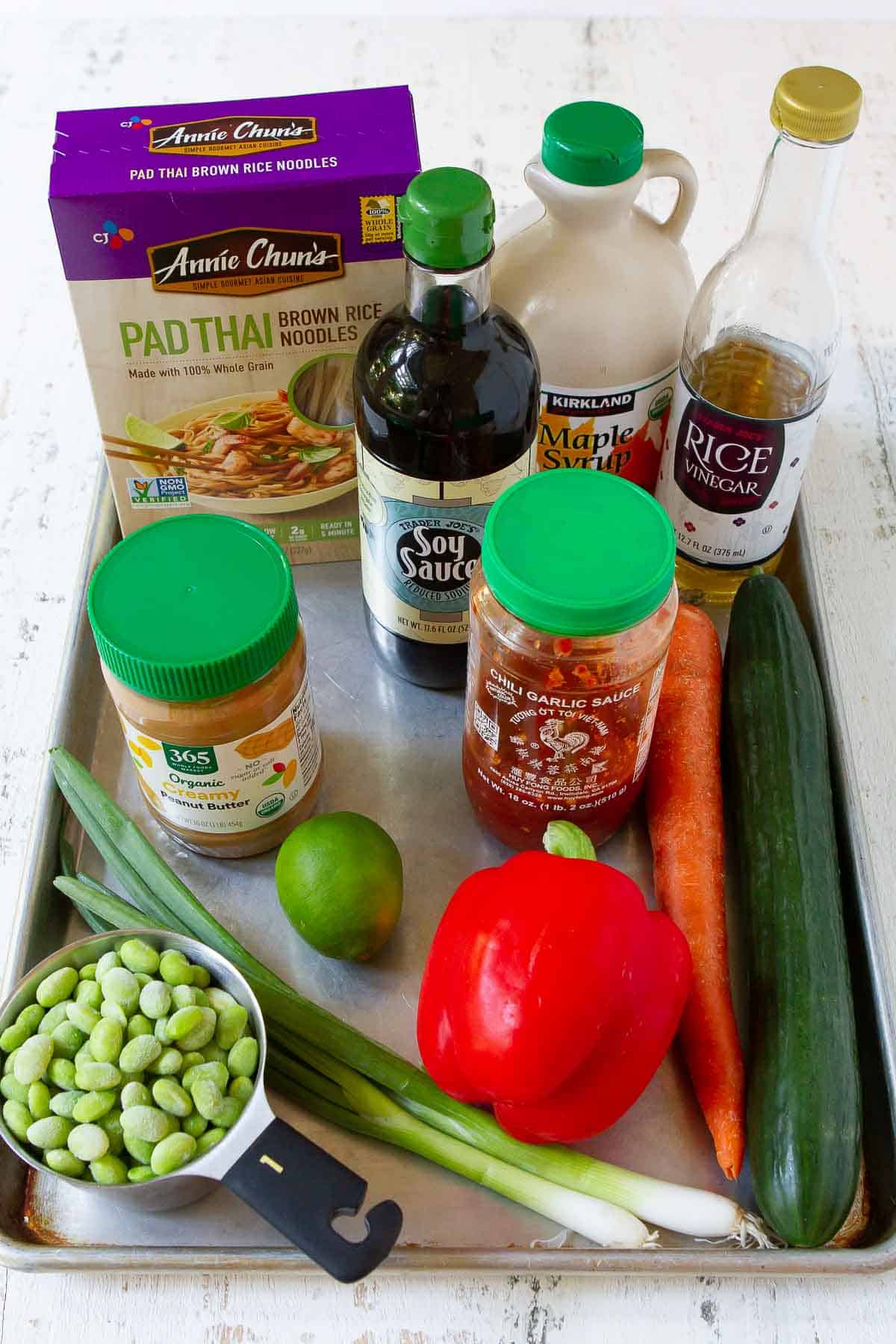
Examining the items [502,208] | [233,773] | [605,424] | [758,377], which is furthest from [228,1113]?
[502,208]

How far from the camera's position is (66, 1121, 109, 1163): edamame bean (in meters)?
0.70

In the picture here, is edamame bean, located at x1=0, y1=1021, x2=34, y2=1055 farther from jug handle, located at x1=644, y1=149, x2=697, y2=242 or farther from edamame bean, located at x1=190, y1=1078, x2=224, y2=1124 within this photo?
jug handle, located at x1=644, y1=149, x2=697, y2=242

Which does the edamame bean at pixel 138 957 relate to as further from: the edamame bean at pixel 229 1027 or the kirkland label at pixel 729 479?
the kirkland label at pixel 729 479

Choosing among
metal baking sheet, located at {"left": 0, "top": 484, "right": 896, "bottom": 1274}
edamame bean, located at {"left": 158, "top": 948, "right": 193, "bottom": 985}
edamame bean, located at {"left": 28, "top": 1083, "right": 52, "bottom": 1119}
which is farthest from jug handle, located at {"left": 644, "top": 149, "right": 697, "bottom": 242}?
edamame bean, located at {"left": 28, "top": 1083, "right": 52, "bottom": 1119}

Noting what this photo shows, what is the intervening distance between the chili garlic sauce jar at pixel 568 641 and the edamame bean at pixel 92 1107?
33 cm

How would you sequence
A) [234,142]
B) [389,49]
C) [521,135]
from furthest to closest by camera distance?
[389,49], [521,135], [234,142]

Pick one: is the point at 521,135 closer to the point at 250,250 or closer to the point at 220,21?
the point at 220,21

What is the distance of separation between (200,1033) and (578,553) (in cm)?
36

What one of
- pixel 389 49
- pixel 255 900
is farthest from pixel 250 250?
pixel 389 49

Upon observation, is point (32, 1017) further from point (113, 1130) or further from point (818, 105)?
point (818, 105)

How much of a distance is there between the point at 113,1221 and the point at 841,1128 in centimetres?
44

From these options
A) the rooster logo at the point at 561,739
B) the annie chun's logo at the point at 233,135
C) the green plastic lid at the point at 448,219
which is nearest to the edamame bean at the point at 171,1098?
the rooster logo at the point at 561,739

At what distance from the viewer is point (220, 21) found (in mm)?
1754

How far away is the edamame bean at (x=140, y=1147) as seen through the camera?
708 millimetres
